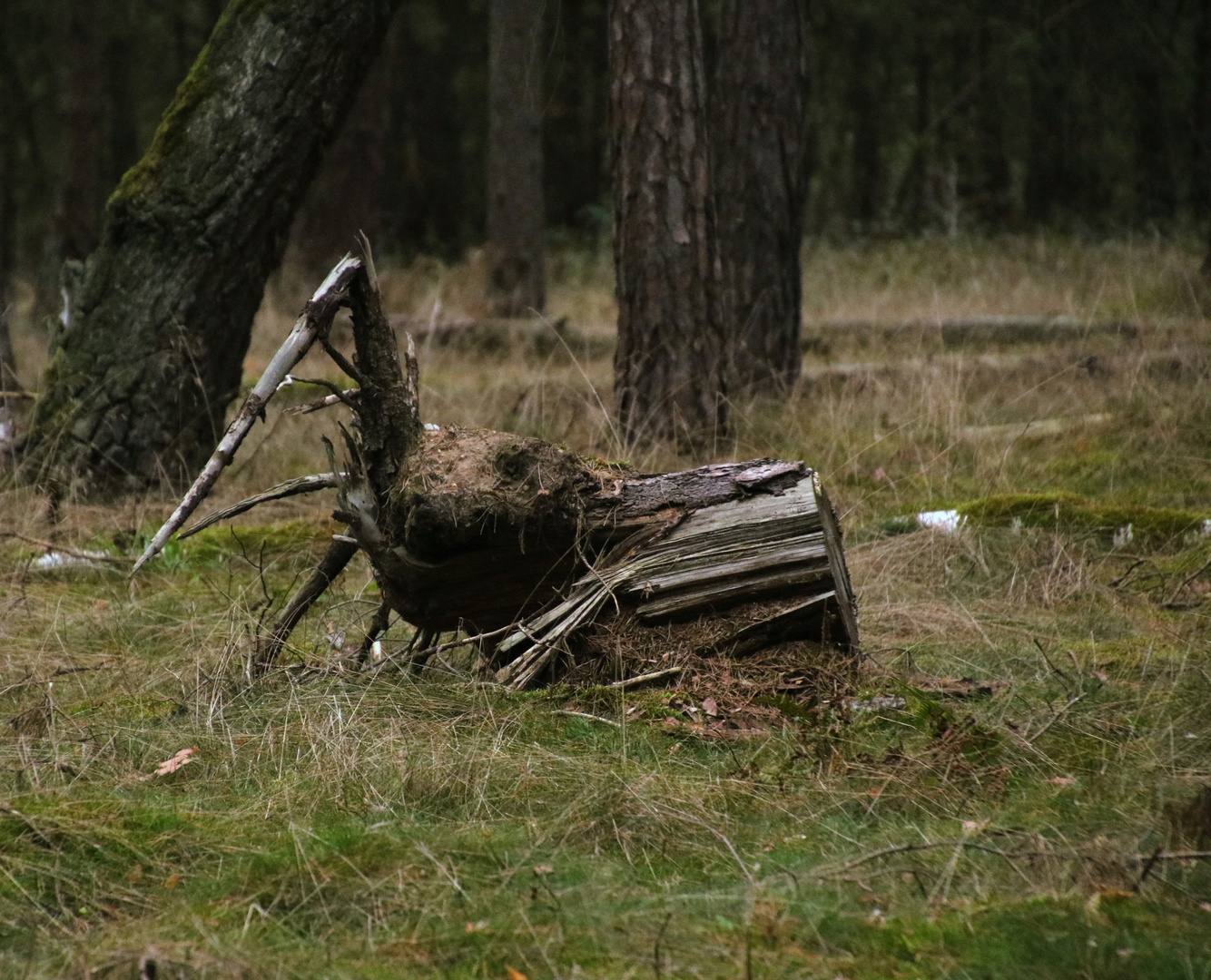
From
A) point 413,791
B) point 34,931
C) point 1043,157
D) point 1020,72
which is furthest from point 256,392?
point 1043,157

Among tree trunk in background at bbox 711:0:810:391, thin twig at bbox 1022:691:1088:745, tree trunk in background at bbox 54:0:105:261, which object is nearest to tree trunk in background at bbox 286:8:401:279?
tree trunk in background at bbox 54:0:105:261

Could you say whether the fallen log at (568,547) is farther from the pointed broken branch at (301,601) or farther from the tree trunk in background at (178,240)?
the tree trunk in background at (178,240)

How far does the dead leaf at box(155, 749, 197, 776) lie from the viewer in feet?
9.55

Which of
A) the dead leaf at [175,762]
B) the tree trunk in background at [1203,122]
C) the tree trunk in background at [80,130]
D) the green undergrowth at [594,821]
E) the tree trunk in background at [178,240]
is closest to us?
the green undergrowth at [594,821]

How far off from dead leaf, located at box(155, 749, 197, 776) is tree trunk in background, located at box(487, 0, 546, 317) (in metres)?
9.44

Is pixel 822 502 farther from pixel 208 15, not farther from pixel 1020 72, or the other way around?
pixel 208 15

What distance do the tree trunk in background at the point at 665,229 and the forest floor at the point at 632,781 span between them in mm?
520

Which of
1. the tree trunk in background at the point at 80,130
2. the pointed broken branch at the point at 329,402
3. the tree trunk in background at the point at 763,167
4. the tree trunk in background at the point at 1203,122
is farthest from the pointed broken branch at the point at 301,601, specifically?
the tree trunk in background at the point at 80,130

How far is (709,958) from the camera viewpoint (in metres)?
2.06

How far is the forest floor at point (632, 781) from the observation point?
7.01 ft

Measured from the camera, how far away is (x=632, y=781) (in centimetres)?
279

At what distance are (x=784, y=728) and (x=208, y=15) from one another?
65.5 feet

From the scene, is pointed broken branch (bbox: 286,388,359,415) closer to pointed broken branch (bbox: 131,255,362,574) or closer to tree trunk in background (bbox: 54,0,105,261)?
pointed broken branch (bbox: 131,255,362,574)

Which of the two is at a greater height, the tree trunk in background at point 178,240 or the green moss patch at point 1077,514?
the tree trunk in background at point 178,240
